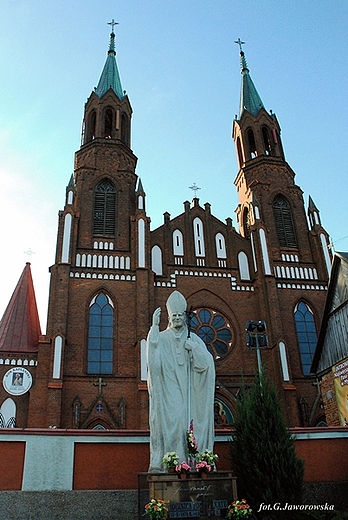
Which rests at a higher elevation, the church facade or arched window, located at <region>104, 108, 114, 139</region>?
arched window, located at <region>104, 108, 114, 139</region>

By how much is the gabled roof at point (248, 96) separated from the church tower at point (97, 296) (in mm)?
9451

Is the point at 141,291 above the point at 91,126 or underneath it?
underneath

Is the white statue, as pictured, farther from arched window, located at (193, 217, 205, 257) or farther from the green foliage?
arched window, located at (193, 217, 205, 257)

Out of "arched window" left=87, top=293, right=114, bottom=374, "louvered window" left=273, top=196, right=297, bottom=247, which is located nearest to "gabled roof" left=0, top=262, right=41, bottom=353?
"arched window" left=87, top=293, right=114, bottom=374

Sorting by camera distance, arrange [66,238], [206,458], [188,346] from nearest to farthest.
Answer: [206,458]
[188,346]
[66,238]

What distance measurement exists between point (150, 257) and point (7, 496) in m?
16.8

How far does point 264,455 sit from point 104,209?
1954 centimetres

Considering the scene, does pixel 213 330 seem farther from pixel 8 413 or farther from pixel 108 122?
pixel 108 122

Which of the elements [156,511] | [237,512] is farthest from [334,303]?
[156,511]

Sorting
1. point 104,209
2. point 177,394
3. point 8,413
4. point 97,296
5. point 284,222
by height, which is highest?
point 104,209

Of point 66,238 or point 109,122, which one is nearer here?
point 66,238

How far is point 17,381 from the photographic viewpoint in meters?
20.8

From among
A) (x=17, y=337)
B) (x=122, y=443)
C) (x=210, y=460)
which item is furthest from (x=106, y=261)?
(x=210, y=460)

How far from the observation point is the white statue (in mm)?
8242
